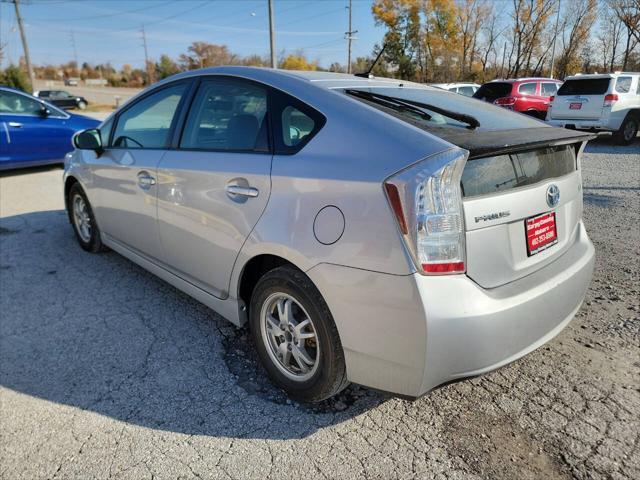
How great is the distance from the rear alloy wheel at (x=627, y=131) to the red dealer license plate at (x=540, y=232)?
11827 mm

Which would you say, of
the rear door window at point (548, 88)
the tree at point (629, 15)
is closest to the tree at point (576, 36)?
the tree at point (629, 15)

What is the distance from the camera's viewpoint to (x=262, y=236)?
232 centimetres

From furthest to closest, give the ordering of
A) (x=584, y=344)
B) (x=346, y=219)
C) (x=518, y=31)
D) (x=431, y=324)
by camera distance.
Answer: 1. (x=518, y=31)
2. (x=584, y=344)
3. (x=346, y=219)
4. (x=431, y=324)

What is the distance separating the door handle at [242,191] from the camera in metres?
2.39

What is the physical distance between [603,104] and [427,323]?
12.6 metres

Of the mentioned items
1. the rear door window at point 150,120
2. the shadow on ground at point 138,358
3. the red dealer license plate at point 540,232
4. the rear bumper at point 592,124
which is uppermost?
the rear door window at point 150,120

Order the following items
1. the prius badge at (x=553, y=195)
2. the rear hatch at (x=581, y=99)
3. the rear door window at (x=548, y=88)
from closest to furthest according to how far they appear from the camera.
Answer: the prius badge at (x=553, y=195)
the rear hatch at (x=581, y=99)
the rear door window at (x=548, y=88)

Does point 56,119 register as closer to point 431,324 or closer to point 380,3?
point 431,324

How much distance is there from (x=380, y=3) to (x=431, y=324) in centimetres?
5468

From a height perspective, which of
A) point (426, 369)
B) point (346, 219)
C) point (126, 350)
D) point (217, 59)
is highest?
point (217, 59)

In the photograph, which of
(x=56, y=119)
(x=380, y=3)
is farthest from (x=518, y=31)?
(x=56, y=119)

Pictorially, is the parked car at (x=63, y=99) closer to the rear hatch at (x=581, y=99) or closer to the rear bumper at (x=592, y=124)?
the rear hatch at (x=581, y=99)

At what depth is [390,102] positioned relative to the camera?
2.37 metres

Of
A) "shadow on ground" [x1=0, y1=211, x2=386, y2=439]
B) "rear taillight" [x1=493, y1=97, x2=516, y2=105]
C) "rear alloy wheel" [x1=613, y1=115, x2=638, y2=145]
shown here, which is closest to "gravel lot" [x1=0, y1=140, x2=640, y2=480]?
"shadow on ground" [x1=0, y1=211, x2=386, y2=439]
